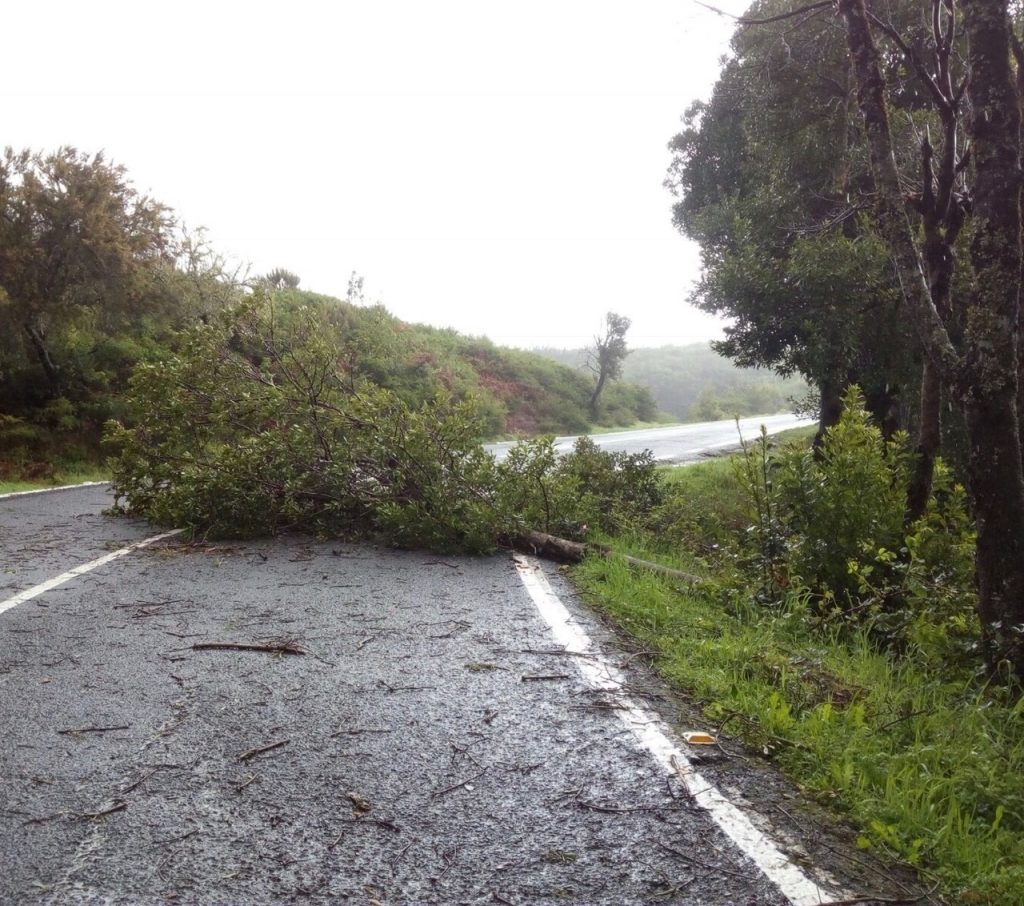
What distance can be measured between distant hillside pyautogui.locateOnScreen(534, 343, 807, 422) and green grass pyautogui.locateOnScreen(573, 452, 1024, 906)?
60.3 meters

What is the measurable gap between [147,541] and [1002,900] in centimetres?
841

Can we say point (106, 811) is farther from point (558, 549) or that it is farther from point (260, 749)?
point (558, 549)

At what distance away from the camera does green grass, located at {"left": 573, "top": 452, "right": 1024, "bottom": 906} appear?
2859mm

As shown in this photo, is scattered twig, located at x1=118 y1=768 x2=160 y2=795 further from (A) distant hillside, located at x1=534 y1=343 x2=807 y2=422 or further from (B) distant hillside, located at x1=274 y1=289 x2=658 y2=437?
(A) distant hillside, located at x1=534 y1=343 x2=807 y2=422

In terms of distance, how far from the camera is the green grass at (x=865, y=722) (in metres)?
2.86

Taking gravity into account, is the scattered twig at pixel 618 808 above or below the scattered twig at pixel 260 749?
below

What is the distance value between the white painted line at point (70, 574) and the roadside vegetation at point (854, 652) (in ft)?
14.0

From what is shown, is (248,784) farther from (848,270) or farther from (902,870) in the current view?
(848,270)

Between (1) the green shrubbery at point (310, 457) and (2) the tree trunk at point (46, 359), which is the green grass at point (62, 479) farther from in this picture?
(1) the green shrubbery at point (310, 457)

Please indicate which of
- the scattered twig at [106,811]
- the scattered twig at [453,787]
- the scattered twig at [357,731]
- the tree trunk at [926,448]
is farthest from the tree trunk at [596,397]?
the scattered twig at [106,811]

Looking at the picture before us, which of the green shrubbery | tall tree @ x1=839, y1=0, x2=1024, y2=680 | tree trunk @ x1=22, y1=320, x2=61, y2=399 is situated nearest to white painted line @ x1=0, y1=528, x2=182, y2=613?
the green shrubbery

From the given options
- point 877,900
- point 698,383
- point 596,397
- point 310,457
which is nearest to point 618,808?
point 877,900

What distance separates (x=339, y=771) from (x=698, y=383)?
383 ft

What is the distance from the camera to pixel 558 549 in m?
8.46
